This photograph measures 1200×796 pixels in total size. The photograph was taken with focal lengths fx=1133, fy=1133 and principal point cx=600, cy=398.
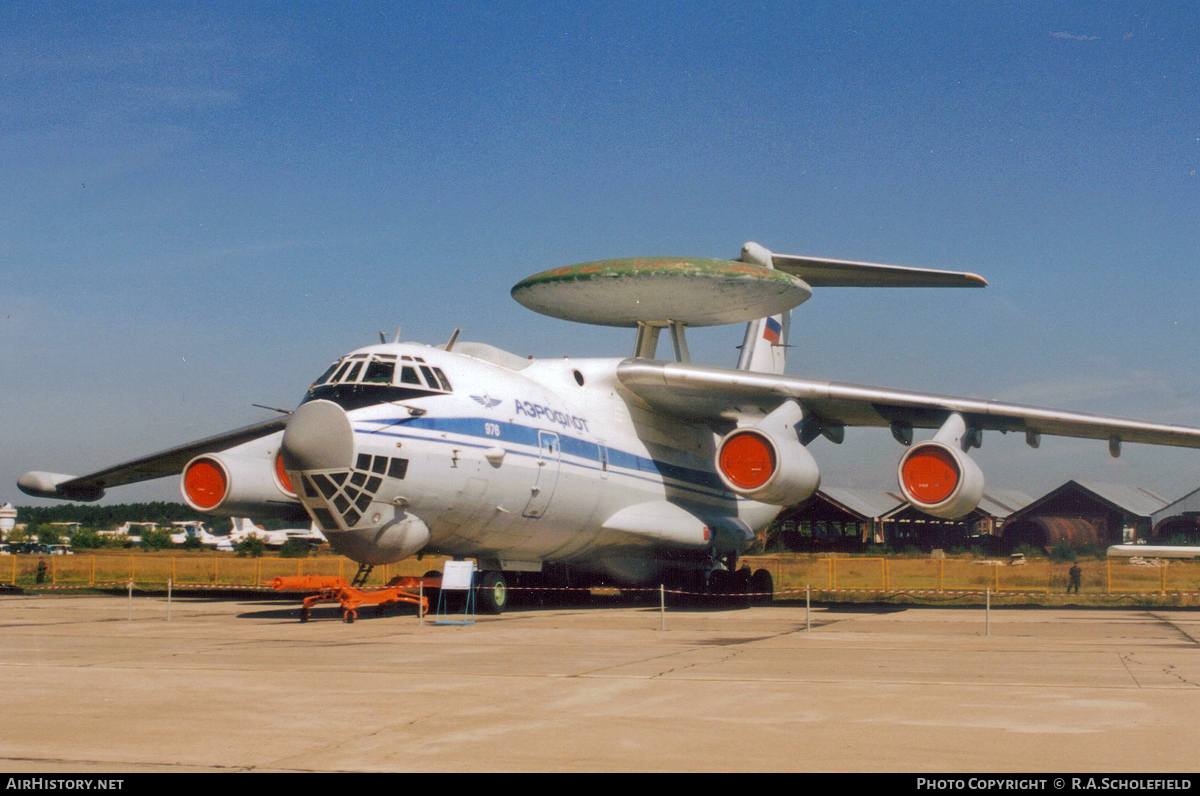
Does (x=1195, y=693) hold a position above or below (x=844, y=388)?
below

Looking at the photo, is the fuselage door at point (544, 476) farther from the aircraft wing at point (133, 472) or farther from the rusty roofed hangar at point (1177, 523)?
the rusty roofed hangar at point (1177, 523)

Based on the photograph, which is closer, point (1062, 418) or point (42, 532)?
point (1062, 418)

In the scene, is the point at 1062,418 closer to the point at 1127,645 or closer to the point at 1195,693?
the point at 1127,645

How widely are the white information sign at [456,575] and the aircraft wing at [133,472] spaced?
22.8 ft

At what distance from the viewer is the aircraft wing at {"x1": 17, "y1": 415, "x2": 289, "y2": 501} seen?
2066 centimetres

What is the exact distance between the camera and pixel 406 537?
13.7 metres

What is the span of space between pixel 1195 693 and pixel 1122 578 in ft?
85.9

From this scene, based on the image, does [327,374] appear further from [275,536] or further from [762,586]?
[275,536]

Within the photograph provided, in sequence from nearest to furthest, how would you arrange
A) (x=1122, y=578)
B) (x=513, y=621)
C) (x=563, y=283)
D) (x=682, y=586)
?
(x=513, y=621)
(x=563, y=283)
(x=682, y=586)
(x=1122, y=578)

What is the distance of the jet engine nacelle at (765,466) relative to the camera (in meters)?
16.5

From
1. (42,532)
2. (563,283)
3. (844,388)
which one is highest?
(563,283)

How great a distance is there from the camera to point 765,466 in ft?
54.6

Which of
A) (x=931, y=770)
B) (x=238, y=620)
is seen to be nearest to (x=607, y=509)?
(x=238, y=620)

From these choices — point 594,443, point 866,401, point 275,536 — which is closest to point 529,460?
point 594,443
